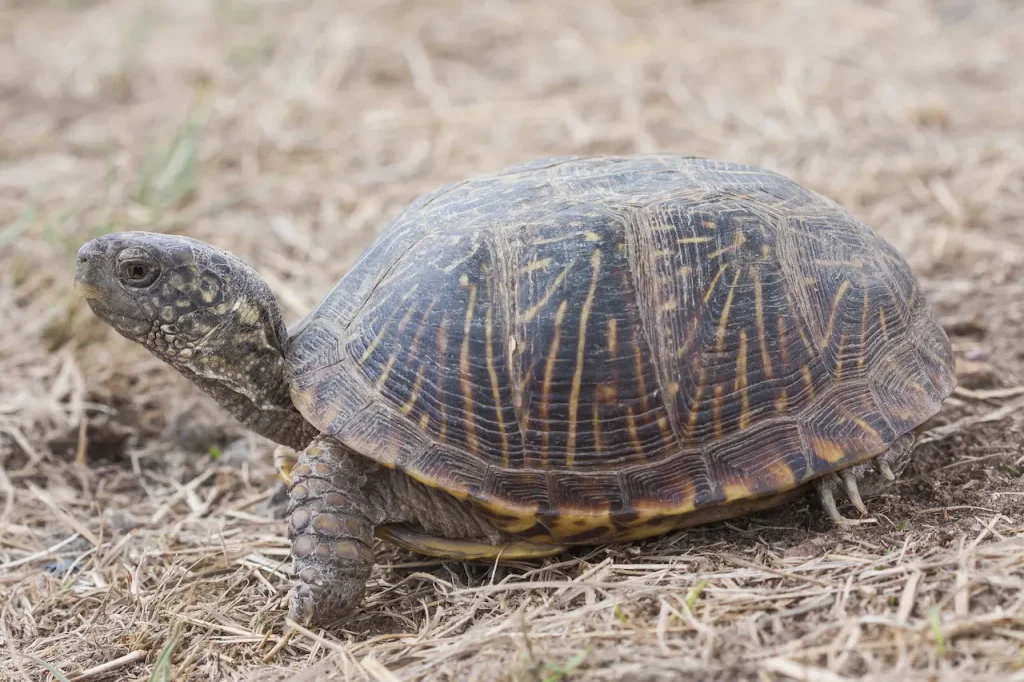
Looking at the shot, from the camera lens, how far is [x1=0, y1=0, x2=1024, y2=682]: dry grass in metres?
2.49

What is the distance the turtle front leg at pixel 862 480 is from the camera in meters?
2.94

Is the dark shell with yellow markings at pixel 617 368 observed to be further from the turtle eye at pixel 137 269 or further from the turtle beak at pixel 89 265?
the turtle beak at pixel 89 265

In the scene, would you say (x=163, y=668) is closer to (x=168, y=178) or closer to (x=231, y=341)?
(x=231, y=341)

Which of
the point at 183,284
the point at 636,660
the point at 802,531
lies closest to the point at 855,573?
the point at 802,531

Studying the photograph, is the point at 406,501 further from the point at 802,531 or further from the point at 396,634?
the point at 802,531

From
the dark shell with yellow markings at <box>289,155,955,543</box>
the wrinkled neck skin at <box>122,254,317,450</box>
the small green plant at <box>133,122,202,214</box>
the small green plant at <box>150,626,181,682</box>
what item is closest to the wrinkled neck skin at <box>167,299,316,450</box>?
the wrinkled neck skin at <box>122,254,317,450</box>

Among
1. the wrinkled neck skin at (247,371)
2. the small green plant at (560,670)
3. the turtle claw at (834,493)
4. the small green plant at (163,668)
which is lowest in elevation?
the small green plant at (163,668)

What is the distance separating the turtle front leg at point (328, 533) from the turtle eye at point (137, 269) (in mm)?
760

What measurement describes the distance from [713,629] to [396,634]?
961 mm

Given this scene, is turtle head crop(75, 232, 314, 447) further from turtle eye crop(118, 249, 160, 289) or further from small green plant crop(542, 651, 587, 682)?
small green plant crop(542, 651, 587, 682)

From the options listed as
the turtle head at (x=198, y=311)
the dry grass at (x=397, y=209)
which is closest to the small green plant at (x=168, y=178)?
the dry grass at (x=397, y=209)

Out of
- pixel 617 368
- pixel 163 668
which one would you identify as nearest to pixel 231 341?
pixel 163 668

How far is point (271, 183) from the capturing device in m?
5.89

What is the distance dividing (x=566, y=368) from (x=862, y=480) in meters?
1.10
